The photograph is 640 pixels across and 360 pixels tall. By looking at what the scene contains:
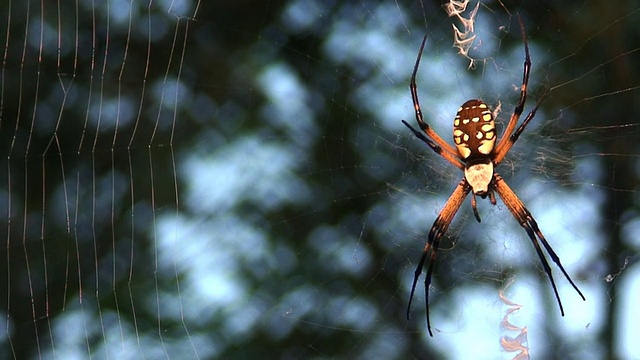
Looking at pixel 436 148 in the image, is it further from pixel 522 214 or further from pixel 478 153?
pixel 522 214

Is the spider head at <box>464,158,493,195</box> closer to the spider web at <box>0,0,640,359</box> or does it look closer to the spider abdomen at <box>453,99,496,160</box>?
the spider abdomen at <box>453,99,496,160</box>

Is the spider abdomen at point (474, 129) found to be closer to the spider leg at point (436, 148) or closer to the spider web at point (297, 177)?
the spider leg at point (436, 148)

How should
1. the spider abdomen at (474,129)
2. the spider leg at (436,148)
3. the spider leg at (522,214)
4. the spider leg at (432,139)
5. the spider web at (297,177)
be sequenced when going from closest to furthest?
the spider abdomen at (474,129) → the spider leg at (436,148) → the spider leg at (432,139) → the spider leg at (522,214) → the spider web at (297,177)

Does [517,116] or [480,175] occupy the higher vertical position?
[517,116]

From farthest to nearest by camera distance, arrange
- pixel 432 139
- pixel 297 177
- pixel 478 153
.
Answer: pixel 297 177, pixel 432 139, pixel 478 153

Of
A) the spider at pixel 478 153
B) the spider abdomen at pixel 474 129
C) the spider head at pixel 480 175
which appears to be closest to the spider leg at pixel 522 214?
the spider at pixel 478 153

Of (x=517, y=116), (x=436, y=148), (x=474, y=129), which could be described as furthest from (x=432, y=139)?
(x=517, y=116)

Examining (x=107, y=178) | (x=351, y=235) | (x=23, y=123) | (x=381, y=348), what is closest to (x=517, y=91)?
(x=351, y=235)

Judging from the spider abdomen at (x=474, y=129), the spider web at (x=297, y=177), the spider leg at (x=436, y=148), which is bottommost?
the spider web at (x=297, y=177)
